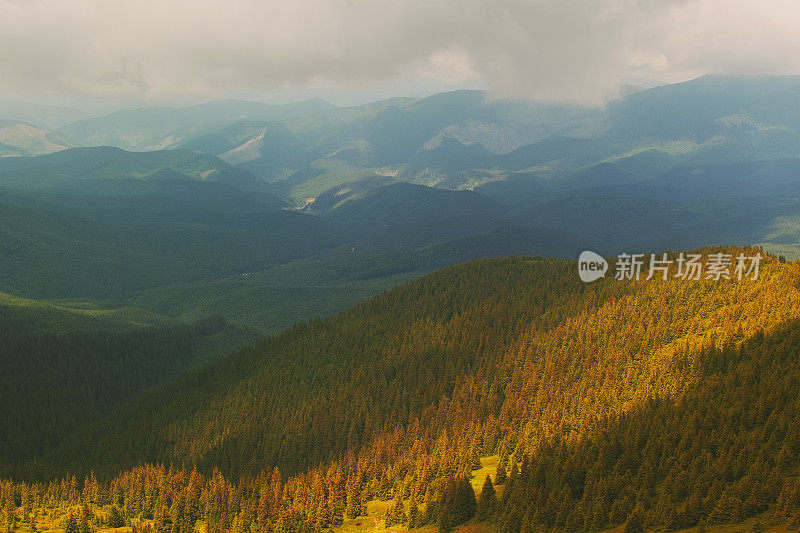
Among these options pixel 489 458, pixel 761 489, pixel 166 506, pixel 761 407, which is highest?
pixel 761 407

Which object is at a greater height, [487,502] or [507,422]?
[507,422]

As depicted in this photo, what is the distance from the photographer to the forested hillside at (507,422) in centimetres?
8506

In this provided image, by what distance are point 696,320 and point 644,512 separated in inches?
2896

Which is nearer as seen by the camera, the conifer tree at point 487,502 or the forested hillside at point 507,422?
the forested hillside at point 507,422

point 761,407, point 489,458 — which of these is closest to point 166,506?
point 489,458

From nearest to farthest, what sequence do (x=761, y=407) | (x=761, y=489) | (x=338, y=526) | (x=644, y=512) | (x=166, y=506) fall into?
(x=761, y=489) < (x=644, y=512) < (x=761, y=407) < (x=338, y=526) < (x=166, y=506)

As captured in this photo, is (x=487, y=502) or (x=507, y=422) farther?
(x=507, y=422)

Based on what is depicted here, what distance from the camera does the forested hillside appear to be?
85.1 metres

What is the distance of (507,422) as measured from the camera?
130m

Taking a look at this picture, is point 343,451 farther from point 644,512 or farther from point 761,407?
point 761,407

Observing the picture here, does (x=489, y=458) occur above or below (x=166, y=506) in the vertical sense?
above

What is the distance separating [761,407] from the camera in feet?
294

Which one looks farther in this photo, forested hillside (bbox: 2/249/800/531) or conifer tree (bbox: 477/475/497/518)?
conifer tree (bbox: 477/475/497/518)

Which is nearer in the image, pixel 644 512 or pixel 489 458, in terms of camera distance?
pixel 644 512
